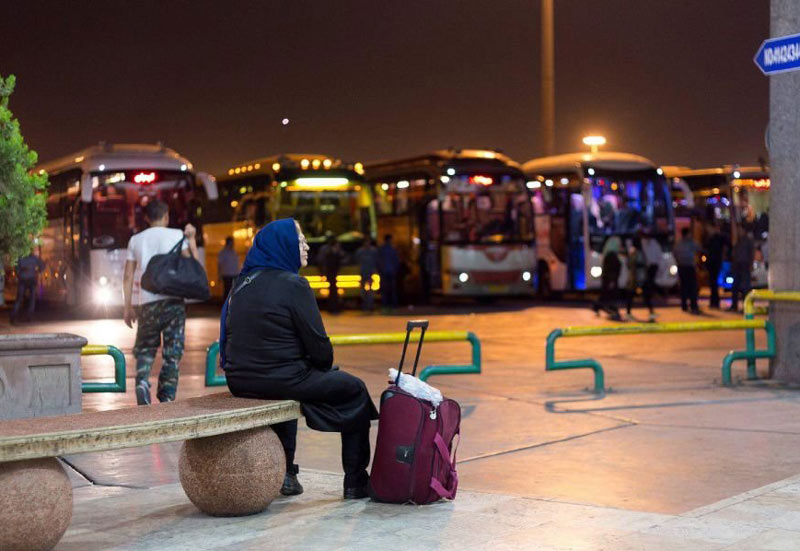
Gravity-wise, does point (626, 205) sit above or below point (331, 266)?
above

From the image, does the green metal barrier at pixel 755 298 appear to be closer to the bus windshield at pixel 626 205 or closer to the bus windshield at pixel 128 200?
the bus windshield at pixel 128 200

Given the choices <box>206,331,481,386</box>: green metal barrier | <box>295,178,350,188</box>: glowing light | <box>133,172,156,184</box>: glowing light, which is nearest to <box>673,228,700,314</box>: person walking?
<box>295,178,350,188</box>: glowing light

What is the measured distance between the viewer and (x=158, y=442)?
19.5 feet

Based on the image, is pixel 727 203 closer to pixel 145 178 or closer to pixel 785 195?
pixel 145 178

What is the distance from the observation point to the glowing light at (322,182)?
30.1 meters

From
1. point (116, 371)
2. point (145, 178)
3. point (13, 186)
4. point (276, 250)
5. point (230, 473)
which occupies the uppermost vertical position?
point (145, 178)

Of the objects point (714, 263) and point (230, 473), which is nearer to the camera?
point (230, 473)

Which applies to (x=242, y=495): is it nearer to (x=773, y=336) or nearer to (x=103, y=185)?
(x=773, y=336)

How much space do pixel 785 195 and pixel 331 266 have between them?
1605cm

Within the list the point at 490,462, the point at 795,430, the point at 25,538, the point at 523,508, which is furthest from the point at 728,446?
the point at 25,538

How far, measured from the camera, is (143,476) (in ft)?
26.2

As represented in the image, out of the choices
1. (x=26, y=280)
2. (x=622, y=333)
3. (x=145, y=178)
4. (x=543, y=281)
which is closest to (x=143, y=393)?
(x=622, y=333)

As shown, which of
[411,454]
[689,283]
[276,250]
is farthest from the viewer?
[689,283]

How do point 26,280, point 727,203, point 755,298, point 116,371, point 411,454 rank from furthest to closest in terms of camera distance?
1. point 727,203
2. point 26,280
3. point 755,298
4. point 116,371
5. point 411,454
